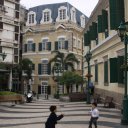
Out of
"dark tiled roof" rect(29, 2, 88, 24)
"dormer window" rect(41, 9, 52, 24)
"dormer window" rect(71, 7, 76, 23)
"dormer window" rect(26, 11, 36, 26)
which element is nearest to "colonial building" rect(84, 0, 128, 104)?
"dormer window" rect(71, 7, 76, 23)

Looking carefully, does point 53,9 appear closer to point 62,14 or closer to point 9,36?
point 62,14

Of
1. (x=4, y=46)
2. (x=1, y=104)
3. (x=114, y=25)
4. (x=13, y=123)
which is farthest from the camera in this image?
(x=4, y=46)

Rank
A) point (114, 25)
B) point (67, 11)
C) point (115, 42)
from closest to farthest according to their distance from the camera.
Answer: point (114, 25)
point (115, 42)
point (67, 11)

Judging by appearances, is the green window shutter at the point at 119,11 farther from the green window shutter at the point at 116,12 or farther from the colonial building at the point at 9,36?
the colonial building at the point at 9,36

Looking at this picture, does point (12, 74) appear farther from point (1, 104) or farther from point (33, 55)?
point (1, 104)

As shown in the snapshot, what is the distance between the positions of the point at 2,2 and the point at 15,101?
89.6 feet

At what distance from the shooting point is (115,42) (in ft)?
76.8

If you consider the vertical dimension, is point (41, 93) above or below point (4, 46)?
below

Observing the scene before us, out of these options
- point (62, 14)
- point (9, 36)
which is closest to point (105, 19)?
point (9, 36)

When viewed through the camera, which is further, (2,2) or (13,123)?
(2,2)

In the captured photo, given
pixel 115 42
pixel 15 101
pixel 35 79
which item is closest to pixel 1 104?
pixel 15 101

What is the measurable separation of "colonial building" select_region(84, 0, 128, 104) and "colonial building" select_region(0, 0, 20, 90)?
69.8 feet

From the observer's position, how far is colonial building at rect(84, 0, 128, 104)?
69.3 ft

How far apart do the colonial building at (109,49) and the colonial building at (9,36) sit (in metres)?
21.3
